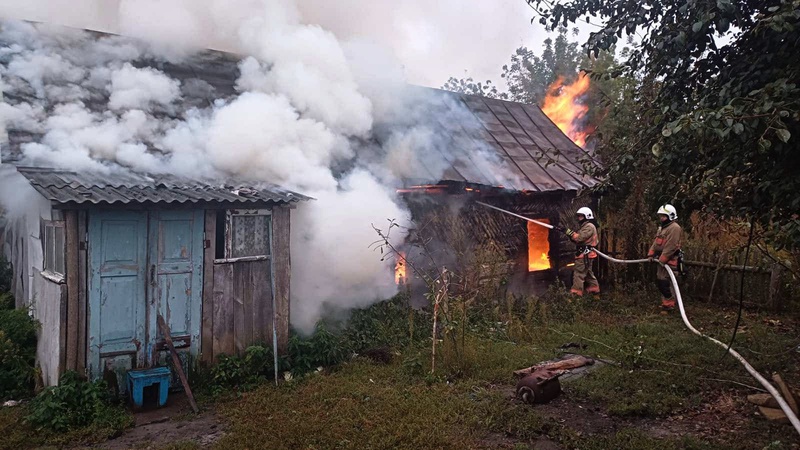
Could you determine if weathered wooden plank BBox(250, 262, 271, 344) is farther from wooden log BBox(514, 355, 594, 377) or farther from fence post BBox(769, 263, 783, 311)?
fence post BBox(769, 263, 783, 311)

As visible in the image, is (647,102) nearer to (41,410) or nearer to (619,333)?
(619,333)

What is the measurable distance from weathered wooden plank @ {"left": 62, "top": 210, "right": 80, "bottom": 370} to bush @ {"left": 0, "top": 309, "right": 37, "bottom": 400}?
1.08 meters

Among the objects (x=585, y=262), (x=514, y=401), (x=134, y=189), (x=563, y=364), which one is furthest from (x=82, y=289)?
(x=585, y=262)

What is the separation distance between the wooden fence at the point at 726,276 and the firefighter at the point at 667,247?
3.60 feet

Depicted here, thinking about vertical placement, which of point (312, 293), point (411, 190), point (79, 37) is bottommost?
point (312, 293)

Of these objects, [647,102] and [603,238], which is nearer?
[647,102]

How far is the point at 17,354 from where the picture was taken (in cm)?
701

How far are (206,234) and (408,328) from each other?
147 inches

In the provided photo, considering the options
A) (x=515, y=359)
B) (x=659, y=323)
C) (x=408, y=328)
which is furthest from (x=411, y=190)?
(x=659, y=323)

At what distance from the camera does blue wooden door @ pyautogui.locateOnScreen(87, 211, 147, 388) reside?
6402mm

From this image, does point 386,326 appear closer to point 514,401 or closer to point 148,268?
point 514,401

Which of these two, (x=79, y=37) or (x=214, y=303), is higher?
(x=79, y=37)

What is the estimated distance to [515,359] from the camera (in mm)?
7707

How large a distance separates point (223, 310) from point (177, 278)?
0.77 metres
